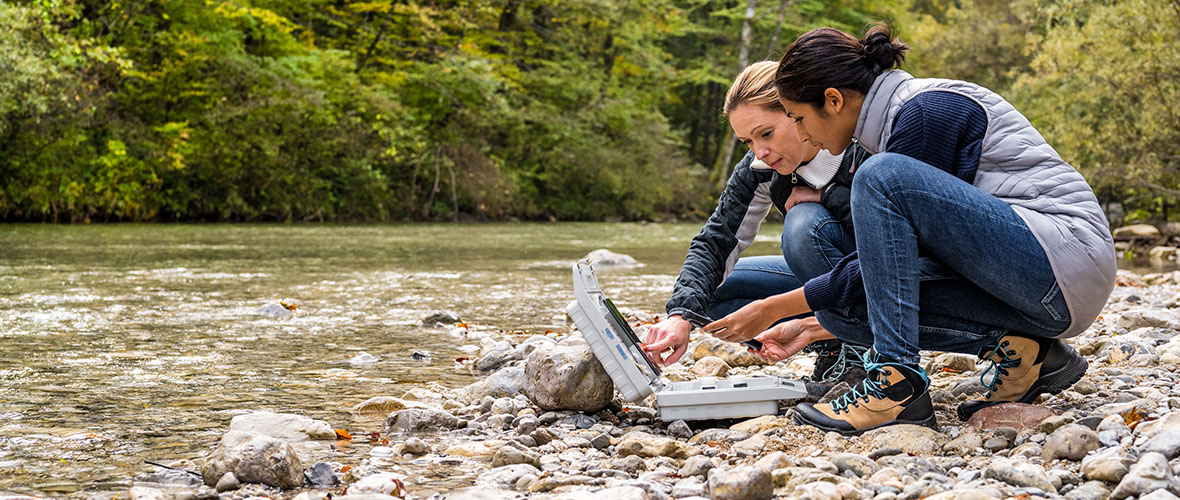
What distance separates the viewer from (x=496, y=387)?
3.02 m

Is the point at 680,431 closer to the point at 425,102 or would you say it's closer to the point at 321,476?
the point at 321,476

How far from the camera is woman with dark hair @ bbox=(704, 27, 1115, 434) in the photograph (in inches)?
87.9

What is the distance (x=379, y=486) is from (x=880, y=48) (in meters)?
1.61

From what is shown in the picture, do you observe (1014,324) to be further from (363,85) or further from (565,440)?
(363,85)

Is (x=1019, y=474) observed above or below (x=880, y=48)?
below

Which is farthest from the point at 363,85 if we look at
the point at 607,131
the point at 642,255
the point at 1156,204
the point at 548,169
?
the point at 1156,204

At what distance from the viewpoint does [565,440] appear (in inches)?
97.0

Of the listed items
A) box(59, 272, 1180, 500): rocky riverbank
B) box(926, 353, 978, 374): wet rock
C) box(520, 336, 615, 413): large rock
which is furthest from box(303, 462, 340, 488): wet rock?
box(926, 353, 978, 374): wet rock

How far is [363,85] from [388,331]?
50.7 feet

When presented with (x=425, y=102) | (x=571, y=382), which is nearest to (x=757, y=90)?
(x=571, y=382)

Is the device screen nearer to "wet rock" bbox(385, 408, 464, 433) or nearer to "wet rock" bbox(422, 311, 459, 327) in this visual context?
"wet rock" bbox(385, 408, 464, 433)

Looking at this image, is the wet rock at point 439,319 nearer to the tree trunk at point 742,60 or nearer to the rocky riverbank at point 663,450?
the rocky riverbank at point 663,450

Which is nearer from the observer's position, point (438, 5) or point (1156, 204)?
point (1156, 204)

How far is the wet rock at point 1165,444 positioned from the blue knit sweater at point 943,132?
75 centimetres
